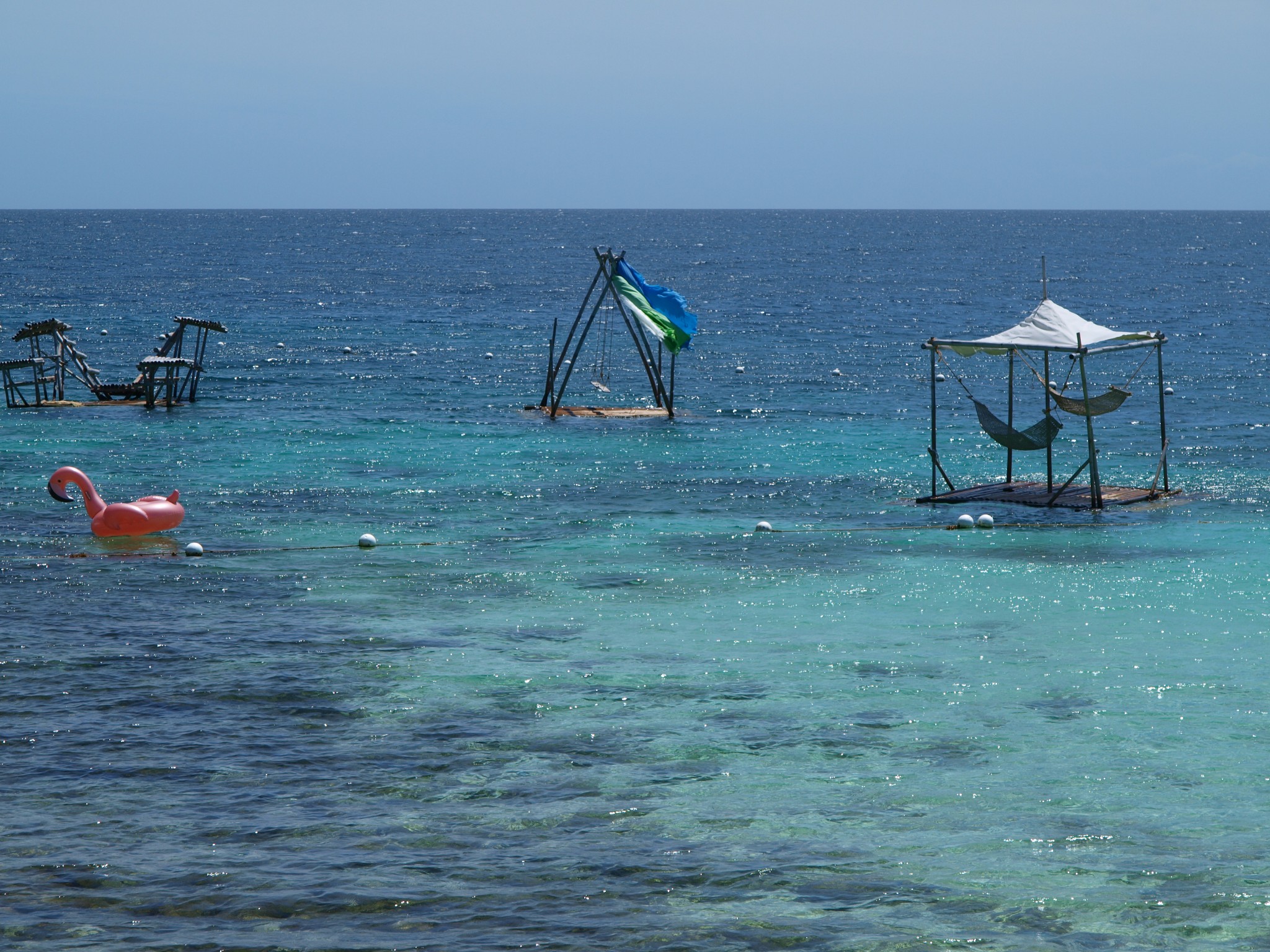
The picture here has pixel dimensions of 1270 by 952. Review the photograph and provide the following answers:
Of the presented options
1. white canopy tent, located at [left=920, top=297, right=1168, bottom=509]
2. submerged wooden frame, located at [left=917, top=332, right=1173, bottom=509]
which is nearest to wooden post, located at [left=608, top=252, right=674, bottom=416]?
submerged wooden frame, located at [left=917, top=332, right=1173, bottom=509]

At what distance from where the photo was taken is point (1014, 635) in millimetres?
14766

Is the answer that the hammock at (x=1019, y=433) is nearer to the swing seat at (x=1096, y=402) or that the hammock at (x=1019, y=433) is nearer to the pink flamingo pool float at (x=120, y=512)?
the swing seat at (x=1096, y=402)

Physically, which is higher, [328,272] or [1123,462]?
[328,272]

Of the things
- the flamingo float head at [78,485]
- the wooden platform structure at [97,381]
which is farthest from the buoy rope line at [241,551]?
the wooden platform structure at [97,381]

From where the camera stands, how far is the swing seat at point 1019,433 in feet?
71.1

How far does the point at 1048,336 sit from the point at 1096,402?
1.21 m

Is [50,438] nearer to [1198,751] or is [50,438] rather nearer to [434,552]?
[434,552]

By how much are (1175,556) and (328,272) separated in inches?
3603

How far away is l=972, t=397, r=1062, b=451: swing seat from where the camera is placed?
21.7 m

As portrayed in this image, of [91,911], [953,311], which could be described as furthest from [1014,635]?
[953,311]

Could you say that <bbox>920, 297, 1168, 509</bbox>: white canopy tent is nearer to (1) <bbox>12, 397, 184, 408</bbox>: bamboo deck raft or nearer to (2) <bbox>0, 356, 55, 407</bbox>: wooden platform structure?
(1) <bbox>12, 397, 184, 408</bbox>: bamboo deck raft

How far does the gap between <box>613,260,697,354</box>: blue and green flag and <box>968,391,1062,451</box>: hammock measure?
31.1 feet

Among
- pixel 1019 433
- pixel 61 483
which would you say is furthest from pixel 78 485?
pixel 1019 433

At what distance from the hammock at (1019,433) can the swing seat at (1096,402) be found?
1.63 ft
